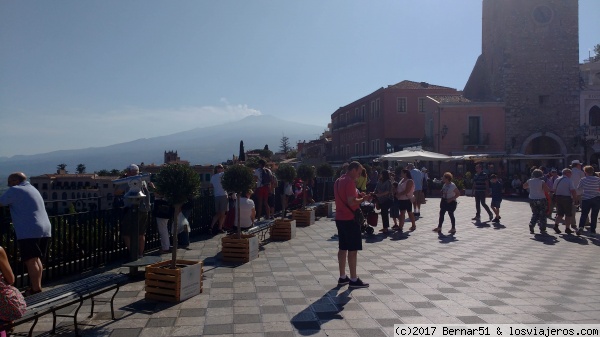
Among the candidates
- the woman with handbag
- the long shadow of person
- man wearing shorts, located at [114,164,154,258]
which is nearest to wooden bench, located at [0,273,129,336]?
the long shadow of person

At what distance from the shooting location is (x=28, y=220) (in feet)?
18.7

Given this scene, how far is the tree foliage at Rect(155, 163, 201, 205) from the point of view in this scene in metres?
6.26

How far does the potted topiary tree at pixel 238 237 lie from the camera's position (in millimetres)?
8250

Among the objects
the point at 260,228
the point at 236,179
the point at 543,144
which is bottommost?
the point at 260,228

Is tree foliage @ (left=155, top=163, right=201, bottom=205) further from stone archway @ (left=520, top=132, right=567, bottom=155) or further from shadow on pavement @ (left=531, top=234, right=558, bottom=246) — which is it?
stone archway @ (left=520, top=132, right=567, bottom=155)

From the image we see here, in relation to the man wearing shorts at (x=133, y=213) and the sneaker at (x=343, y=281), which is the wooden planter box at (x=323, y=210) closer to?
the man wearing shorts at (x=133, y=213)

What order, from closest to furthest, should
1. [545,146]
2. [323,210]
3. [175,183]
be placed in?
[175,183], [323,210], [545,146]

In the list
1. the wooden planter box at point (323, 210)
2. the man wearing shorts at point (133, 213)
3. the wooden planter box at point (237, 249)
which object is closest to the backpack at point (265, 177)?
the wooden planter box at point (323, 210)

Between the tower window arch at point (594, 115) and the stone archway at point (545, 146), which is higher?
the tower window arch at point (594, 115)

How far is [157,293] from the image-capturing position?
589 cm

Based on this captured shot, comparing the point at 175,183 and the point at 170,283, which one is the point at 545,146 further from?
the point at 170,283

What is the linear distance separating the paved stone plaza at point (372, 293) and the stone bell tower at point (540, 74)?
1096 inches

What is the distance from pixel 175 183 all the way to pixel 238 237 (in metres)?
2.43

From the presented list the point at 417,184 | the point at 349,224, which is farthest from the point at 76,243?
the point at 417,184
